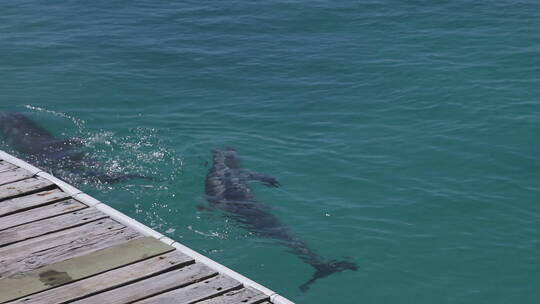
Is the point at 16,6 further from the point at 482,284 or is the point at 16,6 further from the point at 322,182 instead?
the point at 482,284

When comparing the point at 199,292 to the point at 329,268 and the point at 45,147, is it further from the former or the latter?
the point at 45,147

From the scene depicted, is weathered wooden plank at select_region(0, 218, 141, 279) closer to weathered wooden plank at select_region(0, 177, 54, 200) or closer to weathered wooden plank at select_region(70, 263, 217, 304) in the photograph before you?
weathered wooden plank at select_region(70, 263, 217, 304)

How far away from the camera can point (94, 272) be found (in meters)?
8.09

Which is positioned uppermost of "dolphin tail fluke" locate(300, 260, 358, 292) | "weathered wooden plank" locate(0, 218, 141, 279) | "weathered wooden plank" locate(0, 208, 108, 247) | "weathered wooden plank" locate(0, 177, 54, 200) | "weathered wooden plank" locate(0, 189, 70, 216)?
"weathered wooden plank" locate(0, 177, 54, 200)

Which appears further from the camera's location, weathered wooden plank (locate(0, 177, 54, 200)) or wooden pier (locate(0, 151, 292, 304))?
weathered wooden plank (locate(0, 177, 54, 200))

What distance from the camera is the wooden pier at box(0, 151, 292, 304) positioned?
7711 mm

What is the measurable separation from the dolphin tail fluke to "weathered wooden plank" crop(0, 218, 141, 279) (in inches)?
152

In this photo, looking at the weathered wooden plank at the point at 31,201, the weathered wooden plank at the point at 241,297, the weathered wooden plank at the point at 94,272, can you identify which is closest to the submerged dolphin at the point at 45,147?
the weathered wooden plank at the point at 31,201

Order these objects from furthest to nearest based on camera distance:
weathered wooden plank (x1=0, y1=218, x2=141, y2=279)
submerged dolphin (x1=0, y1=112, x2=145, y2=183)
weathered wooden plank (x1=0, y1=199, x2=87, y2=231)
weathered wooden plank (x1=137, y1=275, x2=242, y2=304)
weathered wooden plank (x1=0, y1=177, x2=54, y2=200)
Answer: submerged dolphin (x1=0, y1=112, x2=145, y2=183), weathered wooden plank (x1=0, y1=177, x2=54, y2=200), weathered wooden plank (x1=0, y1=199, x2=87, y2=231), weathered wooden plank (x1=0, y1=218, x2=141, y2=279), weathered wooden plank (x1=137, y1=275, x2=242, y2=304)

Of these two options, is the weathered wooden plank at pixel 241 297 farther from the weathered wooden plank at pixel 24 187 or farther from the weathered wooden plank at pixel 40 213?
the weathered wooden plank at pixel 24 187

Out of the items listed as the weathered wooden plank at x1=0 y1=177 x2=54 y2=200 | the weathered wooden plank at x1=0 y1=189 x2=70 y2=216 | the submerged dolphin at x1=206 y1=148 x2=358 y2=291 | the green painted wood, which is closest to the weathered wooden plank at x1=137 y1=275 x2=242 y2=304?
the green painted wood

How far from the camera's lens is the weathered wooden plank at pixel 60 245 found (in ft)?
27.1

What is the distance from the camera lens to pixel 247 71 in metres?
21.0

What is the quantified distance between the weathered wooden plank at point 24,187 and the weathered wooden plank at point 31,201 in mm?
104
